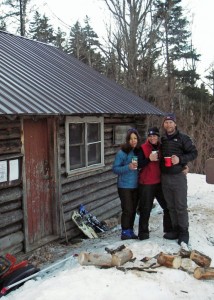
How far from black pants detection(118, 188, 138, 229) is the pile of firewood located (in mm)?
1306

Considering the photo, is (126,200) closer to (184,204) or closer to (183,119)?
(184,204)

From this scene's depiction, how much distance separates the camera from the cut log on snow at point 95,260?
4809 millimetres

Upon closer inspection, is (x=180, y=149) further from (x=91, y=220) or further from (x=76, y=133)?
(x=91, y=220)

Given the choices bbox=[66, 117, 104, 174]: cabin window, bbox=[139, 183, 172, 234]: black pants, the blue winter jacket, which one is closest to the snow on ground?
bbox=[139, 183, 172, 234]: black pants

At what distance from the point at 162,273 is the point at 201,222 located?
3.39 metres

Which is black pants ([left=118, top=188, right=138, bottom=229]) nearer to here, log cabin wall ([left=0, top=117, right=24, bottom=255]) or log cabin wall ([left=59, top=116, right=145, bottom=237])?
log cabin wall ([left=59, top=116, right=145, bottom=237])

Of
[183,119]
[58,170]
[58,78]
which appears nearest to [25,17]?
[183,119]

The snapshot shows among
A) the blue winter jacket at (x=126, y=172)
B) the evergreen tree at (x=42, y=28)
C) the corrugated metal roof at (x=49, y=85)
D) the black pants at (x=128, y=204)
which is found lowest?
the black pants at (x=128, y=204)

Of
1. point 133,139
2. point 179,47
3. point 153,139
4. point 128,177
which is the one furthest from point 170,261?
point 179,47

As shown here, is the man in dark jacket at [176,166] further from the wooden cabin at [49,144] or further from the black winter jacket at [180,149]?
the wooden cabin at [49,144]

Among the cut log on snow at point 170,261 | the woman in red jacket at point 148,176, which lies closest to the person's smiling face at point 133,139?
the woman in red jacket at point 148,176

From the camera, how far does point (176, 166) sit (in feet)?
19.1

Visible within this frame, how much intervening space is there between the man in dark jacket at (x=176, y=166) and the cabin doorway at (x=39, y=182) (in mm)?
2196

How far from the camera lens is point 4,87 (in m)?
5.81
